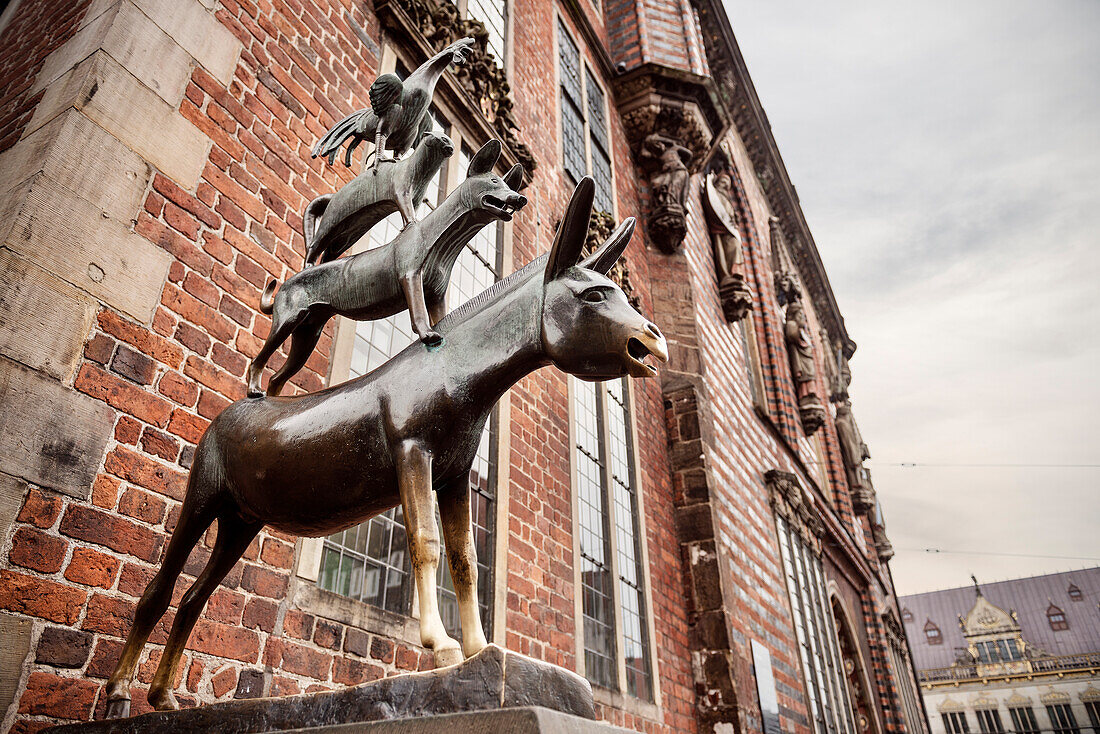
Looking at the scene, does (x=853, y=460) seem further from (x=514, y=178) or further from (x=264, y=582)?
(x=514, y=178)

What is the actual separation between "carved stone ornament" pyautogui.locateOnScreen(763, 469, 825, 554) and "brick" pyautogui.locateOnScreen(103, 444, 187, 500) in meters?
7.60

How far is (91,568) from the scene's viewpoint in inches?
77.3

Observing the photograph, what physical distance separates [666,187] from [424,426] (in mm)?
7420

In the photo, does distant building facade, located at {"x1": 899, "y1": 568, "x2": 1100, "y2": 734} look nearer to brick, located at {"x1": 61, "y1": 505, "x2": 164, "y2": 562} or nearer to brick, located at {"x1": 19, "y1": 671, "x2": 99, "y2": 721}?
brick, located at {"x1": 61, "y1": 505, "x2": 164, "y2": 562}

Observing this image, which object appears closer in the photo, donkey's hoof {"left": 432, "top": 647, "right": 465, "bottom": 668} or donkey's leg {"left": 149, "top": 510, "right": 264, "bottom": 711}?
donkey's hoof {"left": 432, "top": 647, "right": 465, "bottom": 668}

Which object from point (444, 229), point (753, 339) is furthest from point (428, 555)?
point (753, 339)

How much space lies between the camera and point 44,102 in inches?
98.1

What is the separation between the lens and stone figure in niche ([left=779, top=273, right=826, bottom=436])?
1336 centimetres

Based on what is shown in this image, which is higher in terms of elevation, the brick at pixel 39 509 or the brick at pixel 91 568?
the brick at pixel 39 509

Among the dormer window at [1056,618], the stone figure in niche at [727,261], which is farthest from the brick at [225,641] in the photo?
the dormer window at [1056,618]

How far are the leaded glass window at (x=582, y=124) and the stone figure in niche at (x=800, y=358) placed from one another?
23.8 ft

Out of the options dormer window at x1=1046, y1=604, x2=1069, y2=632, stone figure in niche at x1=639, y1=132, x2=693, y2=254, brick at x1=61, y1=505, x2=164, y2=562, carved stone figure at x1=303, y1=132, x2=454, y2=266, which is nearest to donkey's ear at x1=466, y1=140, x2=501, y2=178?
carved stone figure at x1=303, y1=132, x2=454, y2=266

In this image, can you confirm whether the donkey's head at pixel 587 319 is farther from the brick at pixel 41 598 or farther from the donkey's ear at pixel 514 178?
the brick at pixel 41 598

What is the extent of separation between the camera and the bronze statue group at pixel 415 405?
4.63ft
